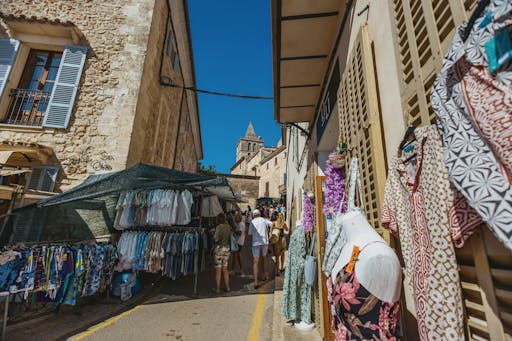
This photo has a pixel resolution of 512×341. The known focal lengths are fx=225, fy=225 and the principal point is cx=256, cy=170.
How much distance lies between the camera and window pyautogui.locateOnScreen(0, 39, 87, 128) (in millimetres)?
6805

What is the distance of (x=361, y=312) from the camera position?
1336 mm

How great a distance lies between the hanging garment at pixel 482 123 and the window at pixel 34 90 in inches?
379

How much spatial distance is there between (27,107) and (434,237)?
34.2 ft

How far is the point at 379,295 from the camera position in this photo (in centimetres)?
130

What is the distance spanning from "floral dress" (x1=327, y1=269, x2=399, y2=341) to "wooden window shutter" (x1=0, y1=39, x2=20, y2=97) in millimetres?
10129

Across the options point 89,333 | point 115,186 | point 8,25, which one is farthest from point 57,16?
point 89,333

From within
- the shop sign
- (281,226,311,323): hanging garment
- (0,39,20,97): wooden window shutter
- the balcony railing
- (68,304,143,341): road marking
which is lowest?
(68,304,143,341): road marking

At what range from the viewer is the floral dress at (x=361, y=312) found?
1.30m

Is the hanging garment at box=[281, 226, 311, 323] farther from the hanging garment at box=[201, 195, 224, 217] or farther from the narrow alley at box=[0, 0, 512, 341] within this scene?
the hanging garment at box=[201, 195, 224, 217]

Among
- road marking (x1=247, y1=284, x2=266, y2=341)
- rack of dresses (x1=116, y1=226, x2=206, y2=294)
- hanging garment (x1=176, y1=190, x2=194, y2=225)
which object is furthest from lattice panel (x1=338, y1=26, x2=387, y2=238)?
rack of dresses (x1=116, y1=226, x2=206, y2=294)

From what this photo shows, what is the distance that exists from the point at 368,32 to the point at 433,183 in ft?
6.47

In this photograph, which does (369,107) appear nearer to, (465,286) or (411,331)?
(465,286)

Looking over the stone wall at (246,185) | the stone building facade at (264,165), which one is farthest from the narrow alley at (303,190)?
the stone wall at (246,185)

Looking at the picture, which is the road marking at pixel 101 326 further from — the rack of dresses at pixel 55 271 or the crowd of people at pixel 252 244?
the crowd of people at pixel 252 244
